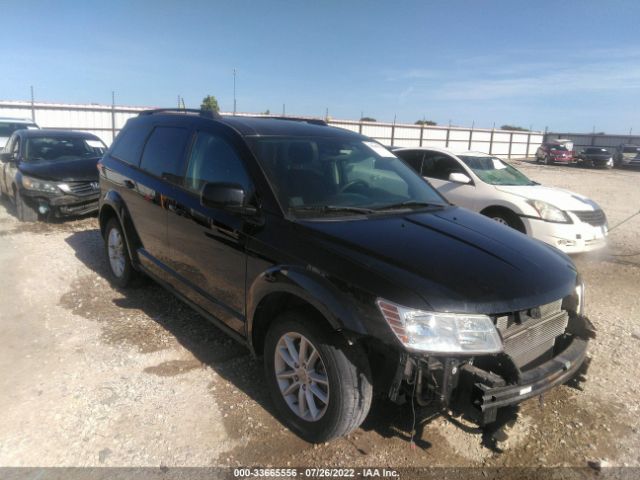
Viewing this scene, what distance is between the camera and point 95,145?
9.88m

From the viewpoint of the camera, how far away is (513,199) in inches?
271

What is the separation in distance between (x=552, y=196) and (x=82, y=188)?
25.4 feet

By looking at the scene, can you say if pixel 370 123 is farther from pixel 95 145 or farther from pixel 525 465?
pixel 525 465

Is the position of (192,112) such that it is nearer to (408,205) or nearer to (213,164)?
(213,164)

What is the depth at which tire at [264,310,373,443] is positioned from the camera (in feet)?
8.13

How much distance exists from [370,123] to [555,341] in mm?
29120

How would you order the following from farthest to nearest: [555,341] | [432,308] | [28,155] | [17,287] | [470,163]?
[28,155]
[470,163]
[17,287]
[555,341]
[432,308]

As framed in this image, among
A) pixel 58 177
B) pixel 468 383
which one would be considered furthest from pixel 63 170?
pixel 468 383

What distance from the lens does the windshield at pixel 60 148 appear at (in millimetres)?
9055

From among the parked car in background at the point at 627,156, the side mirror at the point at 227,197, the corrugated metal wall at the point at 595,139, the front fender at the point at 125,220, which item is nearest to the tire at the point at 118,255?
the front fender at the point at 125,220

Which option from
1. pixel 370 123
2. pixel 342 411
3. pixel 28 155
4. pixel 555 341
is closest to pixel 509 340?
pixel 555 341

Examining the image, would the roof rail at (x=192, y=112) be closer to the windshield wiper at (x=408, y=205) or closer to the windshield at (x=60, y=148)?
the windshield wiper at (x=408, y=205)

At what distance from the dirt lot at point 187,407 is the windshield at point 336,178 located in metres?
1.37

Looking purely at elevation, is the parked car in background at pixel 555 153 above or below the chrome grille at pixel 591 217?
above
